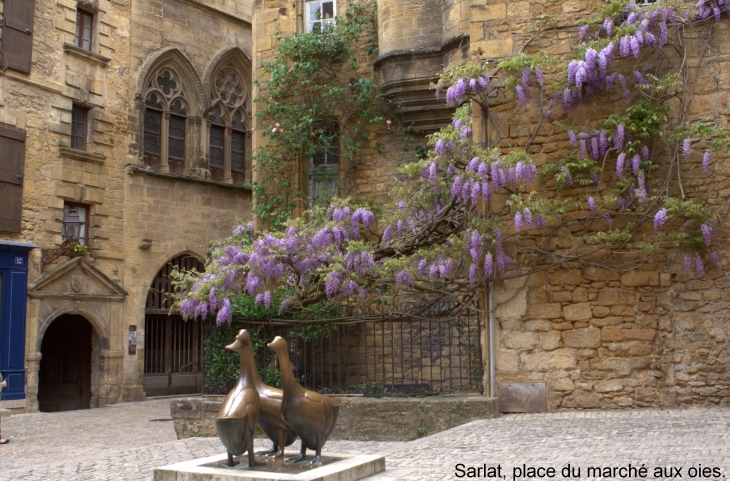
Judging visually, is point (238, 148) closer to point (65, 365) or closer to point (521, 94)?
point (65, 365)

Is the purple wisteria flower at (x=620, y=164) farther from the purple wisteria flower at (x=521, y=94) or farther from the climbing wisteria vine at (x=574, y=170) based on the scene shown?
the purple wisteria flower at (x=521, y=94)

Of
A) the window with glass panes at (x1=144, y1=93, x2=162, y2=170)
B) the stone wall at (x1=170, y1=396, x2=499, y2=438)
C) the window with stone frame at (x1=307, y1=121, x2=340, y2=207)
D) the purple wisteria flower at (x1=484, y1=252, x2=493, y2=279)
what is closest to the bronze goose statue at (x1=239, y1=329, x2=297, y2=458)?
the stone wall at (x1=170, y1=396, x2=499, y2=438)

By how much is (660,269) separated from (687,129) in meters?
1.52

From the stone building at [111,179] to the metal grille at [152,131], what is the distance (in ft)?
0.11

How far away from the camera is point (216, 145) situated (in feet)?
66.1

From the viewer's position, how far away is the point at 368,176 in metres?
13.0

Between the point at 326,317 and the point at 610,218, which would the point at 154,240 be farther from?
the point at 610,218

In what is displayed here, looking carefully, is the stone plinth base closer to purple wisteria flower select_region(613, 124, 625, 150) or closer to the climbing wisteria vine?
the climbing wisteria vine

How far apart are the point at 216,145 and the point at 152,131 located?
74.6 inches

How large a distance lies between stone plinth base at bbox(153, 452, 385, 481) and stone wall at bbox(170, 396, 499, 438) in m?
2.94

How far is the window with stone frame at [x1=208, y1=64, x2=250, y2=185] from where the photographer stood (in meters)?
20.1

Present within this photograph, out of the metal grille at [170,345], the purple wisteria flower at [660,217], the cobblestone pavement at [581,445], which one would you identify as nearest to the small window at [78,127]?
the metal grille at [170,345]

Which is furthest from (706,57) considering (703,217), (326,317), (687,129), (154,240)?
(154,240)

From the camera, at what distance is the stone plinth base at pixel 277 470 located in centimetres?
486
